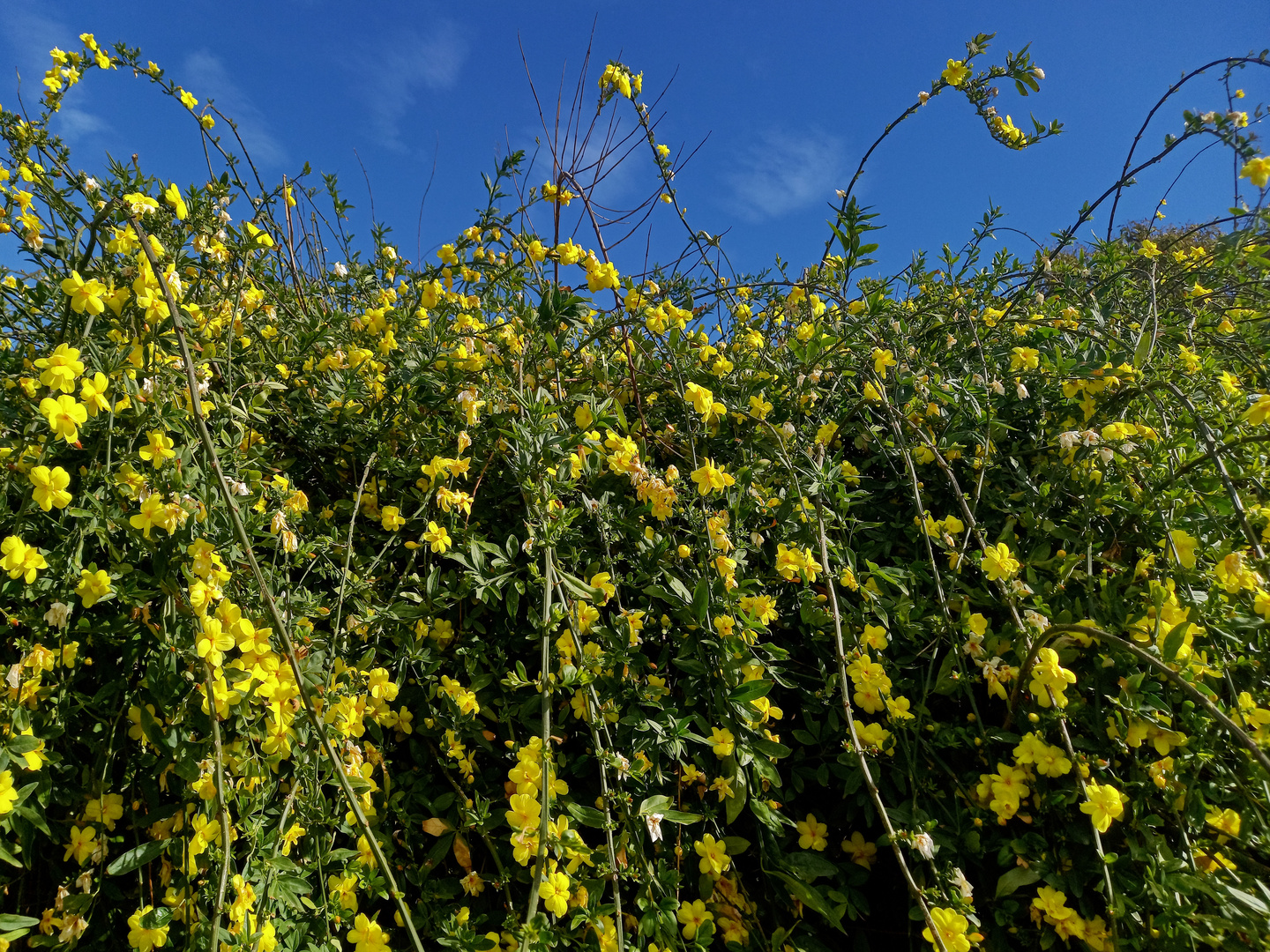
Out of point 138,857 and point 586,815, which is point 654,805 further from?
point 138,857

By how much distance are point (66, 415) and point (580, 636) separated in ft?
3.67

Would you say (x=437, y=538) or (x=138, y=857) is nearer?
(x=138, y=857)

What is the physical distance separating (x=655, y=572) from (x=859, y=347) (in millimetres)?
1053

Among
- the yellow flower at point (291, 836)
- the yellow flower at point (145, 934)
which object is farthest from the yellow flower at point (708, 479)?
the yellow flower at point (145, 934)

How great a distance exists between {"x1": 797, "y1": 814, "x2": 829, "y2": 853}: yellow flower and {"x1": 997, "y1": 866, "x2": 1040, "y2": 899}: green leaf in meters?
0.35

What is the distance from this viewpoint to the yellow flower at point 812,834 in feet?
4.95

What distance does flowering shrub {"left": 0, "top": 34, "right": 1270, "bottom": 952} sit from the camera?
1282mm

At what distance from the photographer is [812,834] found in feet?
5.02

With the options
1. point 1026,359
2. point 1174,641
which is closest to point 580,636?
point 1174,641

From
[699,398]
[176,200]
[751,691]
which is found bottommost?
[751,691]

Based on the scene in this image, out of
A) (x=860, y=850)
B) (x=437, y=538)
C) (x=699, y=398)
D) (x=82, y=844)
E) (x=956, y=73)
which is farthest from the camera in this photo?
(x=956, y=73)

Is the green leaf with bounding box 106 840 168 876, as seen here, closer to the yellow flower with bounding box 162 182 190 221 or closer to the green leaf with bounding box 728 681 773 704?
the green leaf with bounding box 728 681 773 704

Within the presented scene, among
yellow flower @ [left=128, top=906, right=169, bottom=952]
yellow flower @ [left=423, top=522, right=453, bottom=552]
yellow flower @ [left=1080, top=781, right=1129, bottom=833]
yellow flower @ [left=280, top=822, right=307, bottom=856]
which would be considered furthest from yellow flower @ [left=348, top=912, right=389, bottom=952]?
yellow flower @ [left=1080, top=781, right=1129, bottom=833]

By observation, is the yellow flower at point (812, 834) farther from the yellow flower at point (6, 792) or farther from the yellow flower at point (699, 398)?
the yellow flower at point (6, 792)
